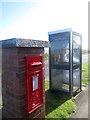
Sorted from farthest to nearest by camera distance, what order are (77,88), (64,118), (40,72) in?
1. (77,88)
2. (64,118)
3. (40,72)

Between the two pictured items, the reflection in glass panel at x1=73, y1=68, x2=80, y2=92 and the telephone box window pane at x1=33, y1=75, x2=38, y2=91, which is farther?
the reflection in glass panel at x1=73, y1=68, x2=80, y2=92

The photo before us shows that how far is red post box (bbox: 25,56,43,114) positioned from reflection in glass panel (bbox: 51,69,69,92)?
10.5ft

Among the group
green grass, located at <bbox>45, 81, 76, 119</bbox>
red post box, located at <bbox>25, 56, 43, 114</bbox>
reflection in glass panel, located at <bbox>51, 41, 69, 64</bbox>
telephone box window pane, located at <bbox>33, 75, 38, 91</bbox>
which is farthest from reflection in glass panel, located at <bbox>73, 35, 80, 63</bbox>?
telephone box window pane, located at <bbox>33, 75, 38, 91</bbox>

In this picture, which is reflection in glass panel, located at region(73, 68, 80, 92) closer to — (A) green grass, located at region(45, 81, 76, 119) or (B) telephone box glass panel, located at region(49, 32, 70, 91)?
(B) telephone box glass panel, located at region(49, 32, 70, 91)

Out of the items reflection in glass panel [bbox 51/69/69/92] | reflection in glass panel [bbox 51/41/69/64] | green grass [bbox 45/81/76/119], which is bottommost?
green grass [bbox 45/81/76/119]

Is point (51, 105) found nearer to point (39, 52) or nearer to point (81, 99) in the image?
point (81, 99)

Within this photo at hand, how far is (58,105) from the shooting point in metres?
5.24

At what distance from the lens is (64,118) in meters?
4.33

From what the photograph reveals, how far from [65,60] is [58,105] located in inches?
79.3

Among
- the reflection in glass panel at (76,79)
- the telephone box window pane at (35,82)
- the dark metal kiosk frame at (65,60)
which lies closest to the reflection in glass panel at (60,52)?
the dark metal kiosk frame at (65,60)

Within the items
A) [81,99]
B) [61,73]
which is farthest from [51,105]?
[61,73]

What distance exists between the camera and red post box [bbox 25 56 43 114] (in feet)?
10.4

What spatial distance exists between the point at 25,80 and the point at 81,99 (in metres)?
3.53

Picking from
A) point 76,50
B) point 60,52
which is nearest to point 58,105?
point 60,52
